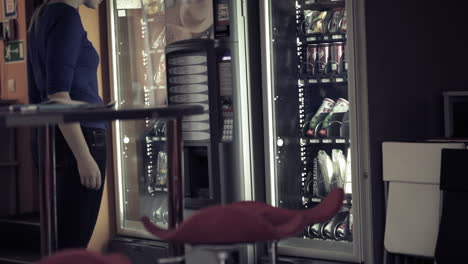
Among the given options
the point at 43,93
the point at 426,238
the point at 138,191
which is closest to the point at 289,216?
the point at 43,93

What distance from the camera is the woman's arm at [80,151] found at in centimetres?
279

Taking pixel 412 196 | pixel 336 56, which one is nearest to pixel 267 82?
pixel 336 56

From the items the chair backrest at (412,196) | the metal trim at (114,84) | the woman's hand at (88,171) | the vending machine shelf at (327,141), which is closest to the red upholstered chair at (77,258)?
the woman's hand at (88,171)

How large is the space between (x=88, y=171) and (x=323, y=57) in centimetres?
Answer: 221

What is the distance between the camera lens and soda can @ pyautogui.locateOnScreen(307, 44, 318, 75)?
15.5 ft

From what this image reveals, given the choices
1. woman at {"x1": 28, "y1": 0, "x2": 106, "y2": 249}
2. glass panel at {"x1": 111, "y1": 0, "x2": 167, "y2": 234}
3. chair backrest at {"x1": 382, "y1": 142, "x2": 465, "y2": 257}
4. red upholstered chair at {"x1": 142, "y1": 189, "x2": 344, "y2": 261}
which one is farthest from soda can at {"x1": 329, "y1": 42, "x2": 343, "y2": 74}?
red upholstered chair at {"x1": 142, "y1": 189, "x2": 344, "y2": 261}

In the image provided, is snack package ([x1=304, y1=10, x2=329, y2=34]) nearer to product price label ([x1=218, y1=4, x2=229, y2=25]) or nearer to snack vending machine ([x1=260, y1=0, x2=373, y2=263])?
snack vending machine ([x1=260, y1=0, x2=373, y2=263])

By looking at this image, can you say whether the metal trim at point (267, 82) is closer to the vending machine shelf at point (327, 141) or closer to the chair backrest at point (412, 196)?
the vending machine shelf at point (327, 141)

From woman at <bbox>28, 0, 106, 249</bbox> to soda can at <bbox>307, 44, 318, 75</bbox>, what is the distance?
203cm

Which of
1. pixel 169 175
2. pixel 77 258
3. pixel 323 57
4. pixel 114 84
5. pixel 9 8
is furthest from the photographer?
pixel 9 8

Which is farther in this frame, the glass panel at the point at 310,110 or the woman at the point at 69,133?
the glass panel at the point at 310,110

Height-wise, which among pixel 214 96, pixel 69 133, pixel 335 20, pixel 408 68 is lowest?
pixel 69 133

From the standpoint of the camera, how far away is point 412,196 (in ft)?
13.0

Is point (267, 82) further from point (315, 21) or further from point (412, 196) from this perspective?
point (412, 196)
